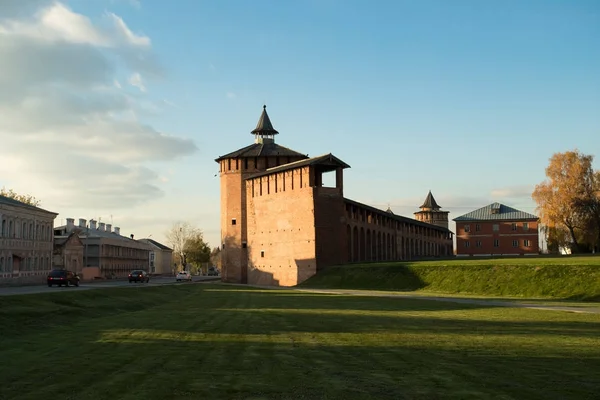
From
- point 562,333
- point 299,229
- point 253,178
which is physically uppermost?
point 253,178

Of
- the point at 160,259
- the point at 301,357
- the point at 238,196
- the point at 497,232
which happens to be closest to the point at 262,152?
the point at 238,196

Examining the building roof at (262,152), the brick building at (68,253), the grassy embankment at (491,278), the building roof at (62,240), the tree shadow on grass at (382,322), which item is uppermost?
the building roof at (262,152)

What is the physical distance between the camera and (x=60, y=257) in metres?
85.2

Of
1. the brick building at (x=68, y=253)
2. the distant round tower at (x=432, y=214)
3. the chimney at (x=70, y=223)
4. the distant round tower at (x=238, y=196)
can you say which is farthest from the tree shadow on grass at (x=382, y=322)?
the distant round tower at (x=432, y=214)

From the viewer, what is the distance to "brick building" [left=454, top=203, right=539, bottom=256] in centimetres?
12250

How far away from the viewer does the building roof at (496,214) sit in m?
124

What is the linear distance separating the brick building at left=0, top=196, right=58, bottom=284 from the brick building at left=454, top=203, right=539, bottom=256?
81.1m

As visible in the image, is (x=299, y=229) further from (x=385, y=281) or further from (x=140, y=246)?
(x=140, y=246)

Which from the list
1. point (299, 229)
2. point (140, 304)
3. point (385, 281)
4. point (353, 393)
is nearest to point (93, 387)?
point (353, 393)

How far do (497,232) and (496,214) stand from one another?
3.64 meters

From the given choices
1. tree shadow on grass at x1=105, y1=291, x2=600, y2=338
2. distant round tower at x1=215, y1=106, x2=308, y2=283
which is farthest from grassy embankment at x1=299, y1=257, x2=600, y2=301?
distant round tower at x1=215, y1=106, x2=308, y2=283

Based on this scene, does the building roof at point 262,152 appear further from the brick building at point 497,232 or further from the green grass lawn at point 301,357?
the green grass lawn at point 301,357

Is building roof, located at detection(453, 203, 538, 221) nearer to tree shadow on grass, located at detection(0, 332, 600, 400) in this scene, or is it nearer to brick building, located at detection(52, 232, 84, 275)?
brick building, located at detection(52, 232, 84, 275)

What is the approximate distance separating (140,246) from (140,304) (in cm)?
10300
